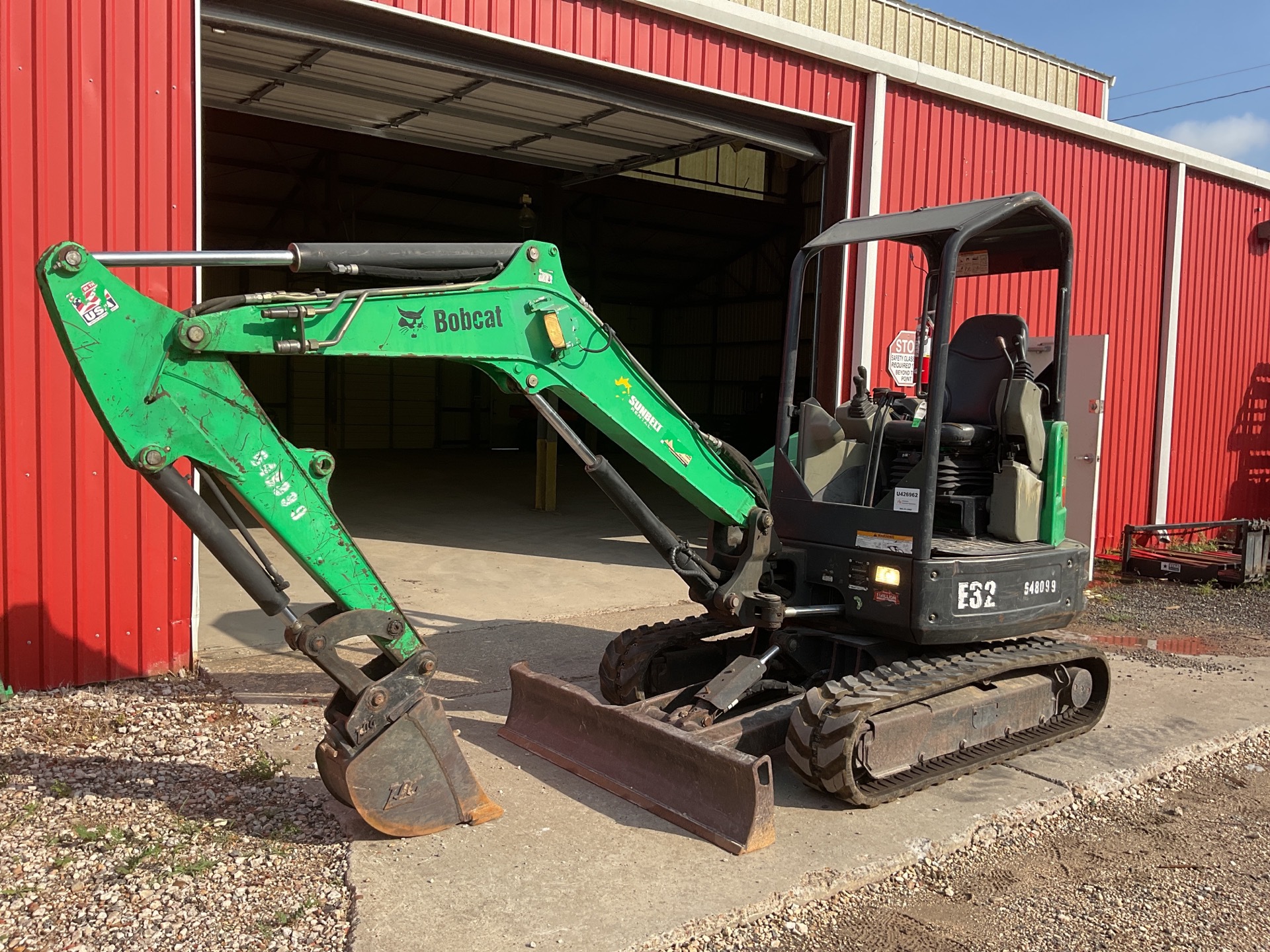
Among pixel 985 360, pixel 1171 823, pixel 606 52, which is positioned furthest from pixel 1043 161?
pixel 1171 823

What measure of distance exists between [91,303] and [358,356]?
0.96m

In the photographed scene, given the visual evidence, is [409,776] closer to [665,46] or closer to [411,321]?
[411,321]

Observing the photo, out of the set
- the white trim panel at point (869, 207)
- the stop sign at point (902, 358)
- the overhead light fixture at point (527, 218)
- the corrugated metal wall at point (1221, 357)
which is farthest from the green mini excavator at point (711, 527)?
the overhead light fixture at point (527, 218)

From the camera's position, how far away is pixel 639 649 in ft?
20.0

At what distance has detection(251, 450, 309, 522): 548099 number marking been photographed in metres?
4.00

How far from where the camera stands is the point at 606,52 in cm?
893

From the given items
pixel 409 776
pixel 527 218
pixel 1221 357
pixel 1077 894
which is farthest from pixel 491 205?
pixel 1077 894

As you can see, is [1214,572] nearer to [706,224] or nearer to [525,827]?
[525,827]

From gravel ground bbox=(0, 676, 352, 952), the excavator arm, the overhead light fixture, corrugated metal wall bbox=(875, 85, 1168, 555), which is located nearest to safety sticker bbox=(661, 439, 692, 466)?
the excavator arm

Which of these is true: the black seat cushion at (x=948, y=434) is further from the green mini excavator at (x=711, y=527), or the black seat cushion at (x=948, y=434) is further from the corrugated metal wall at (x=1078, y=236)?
the corrugated metal wall at (x=1078, y=236)

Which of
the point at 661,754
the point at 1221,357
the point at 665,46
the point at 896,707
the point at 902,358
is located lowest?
the point at 661,754

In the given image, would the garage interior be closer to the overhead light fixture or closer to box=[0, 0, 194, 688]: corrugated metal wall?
the overhead light fixture

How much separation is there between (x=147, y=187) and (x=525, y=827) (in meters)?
4.81

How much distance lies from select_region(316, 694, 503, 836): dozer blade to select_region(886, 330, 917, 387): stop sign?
7528 millimetres
